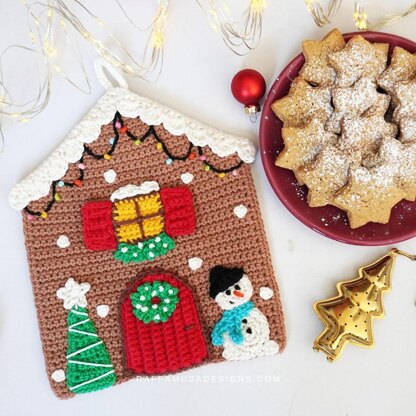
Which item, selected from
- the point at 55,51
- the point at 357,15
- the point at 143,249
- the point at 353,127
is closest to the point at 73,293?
the point at 143,249

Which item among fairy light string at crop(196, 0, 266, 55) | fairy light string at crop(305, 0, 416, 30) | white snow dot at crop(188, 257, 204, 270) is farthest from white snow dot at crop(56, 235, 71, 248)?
fairy light string at crop(305, 0, 416, 30)

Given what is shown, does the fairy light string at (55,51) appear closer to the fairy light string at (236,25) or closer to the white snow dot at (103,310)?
the fairy light string at (236,25)

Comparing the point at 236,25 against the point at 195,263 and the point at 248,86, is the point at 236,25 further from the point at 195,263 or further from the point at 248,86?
the point at 195,263

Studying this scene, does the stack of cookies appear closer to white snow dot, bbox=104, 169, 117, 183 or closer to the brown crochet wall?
the brown crochet wall

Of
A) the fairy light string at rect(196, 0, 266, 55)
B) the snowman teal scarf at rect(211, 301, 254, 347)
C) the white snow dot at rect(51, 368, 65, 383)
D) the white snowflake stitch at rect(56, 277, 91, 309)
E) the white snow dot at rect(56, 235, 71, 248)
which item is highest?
the fairy light string at rect(196, 0, 266, 55)

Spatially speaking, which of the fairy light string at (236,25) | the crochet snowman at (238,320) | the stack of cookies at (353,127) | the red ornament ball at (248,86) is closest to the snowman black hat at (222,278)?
the crochet snowman at (238,320)

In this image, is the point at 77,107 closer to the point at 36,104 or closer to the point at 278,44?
the point at 36,104

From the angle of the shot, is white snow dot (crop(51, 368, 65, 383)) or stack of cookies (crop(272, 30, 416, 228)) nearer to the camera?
stack of cookies (crop(272, 30, 416, 228))
